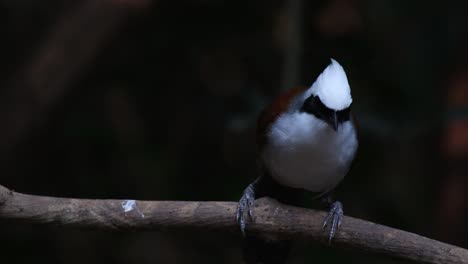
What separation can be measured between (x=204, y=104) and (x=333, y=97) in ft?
7.15

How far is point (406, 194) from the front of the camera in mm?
5039

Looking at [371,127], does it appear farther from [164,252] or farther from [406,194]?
[164,252]

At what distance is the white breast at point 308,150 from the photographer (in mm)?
2879

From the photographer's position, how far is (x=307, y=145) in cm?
291

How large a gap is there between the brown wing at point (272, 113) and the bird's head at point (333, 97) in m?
0.28

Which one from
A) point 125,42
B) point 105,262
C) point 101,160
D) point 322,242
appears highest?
point 125,42

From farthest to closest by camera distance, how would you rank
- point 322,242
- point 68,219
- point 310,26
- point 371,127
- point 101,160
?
point 101,160, point 310,26, point 371,127, point 322,242, point 68,219

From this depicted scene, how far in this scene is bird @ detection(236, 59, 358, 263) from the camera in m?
2.75

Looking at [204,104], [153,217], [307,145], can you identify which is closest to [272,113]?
[307,145]

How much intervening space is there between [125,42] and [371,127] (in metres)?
1.59

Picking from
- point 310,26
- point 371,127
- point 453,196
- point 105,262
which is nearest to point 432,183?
point 453,196

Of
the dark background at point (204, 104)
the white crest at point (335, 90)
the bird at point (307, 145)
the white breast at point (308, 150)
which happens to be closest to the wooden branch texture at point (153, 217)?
the bird at point (307, 145)

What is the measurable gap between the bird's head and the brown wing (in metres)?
0.28

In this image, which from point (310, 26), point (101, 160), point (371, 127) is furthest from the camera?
point (101, 160)
